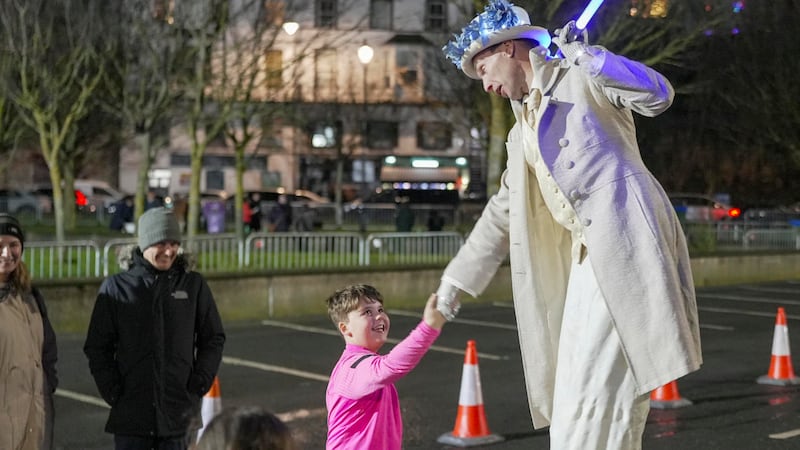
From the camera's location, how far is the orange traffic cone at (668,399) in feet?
33.4

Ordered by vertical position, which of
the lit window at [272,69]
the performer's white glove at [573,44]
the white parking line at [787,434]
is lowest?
the white parking line at [787,434]

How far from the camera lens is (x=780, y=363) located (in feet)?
37.7

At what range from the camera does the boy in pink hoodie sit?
14.1ft

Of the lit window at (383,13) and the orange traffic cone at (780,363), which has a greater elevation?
the lit window at (383,13)

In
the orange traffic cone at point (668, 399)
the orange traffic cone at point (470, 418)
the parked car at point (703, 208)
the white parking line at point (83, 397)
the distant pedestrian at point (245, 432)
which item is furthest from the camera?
the parked car at point (703, 208)

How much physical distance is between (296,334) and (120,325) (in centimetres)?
982

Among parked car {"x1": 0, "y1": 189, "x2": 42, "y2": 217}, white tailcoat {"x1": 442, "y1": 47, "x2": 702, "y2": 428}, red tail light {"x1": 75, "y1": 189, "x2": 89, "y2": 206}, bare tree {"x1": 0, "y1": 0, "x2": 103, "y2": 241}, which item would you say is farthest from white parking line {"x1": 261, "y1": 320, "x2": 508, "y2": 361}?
red tail light {"x1": 75, "y1": 189, "x2": 89, "y2": 206}

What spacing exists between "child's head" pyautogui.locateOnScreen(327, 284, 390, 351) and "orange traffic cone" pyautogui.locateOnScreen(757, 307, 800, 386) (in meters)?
7.84

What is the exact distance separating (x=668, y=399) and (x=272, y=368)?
4267mm

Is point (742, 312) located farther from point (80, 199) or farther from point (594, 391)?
point (80, 199)

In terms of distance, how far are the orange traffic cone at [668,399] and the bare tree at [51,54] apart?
14.5 meters

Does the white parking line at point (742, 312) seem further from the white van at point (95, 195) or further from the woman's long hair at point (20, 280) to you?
the white van at point (95, 195)

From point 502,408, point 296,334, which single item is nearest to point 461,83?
point 296,334

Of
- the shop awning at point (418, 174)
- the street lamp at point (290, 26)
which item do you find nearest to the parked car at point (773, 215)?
the shop awning at point (418, 174)
